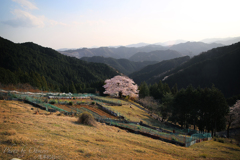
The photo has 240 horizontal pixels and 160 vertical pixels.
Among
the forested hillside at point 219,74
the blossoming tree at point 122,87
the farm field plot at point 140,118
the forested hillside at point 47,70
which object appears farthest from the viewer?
the forested hillside at point 219,74

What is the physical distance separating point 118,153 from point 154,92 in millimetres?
49765

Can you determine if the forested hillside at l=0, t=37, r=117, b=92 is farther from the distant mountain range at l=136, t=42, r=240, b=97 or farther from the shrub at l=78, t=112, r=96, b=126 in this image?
the distant mountain range at l=136, t=42, r=240, b=97

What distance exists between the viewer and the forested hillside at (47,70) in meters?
69.1

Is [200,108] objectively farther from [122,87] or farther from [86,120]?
[122,87]

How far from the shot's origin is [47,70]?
111 metres

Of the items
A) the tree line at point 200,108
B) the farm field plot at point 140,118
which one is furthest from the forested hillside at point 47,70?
the tree line at point 200,108

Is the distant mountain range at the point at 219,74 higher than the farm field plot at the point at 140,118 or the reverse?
higher

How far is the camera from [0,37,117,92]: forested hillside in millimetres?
69081

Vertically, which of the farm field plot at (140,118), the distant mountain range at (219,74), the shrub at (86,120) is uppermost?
the distant mountain range at (219,74)

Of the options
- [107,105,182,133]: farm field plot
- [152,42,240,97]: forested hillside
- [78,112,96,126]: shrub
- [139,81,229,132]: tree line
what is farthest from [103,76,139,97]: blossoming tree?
[152,42,240,97]: forested hillside

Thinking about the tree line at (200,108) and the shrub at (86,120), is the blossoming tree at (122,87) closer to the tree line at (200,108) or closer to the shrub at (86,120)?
the tree line at (200,108)

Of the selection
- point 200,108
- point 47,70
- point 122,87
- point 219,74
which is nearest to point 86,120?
point 200,108

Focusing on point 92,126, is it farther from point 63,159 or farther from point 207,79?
point 207,79

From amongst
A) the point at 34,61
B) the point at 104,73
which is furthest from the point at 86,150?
the point at 104,73
